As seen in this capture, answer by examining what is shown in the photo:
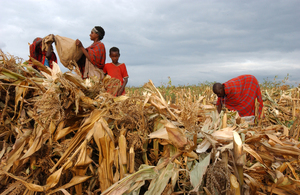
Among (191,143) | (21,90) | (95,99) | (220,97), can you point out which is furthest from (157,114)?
(220,97)

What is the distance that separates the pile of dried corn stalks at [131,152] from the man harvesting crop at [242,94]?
121 inches

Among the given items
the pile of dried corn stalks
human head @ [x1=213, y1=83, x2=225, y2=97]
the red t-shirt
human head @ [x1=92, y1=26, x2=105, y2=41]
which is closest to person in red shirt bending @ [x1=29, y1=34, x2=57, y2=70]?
human head @ [x1=92, y1=26, x2=105, y2=41]

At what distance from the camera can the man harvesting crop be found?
424cm

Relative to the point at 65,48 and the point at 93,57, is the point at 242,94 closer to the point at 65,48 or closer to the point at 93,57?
the point at 93,57

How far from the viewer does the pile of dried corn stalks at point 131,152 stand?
1.04 meters

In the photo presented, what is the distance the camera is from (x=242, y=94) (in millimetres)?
4340

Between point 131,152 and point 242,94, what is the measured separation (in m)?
3.91

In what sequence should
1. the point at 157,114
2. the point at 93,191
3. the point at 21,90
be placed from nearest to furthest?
the point at 93,191
the point at 157,114
the point at 21,90

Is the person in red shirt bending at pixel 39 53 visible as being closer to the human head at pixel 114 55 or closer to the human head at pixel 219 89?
the human head at pixel 114 55

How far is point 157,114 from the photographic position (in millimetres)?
1359

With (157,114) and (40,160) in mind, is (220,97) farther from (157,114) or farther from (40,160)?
(40,160)

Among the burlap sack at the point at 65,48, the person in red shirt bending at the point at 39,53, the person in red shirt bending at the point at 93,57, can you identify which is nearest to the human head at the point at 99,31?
the person in red shirt bending at the point at 93,57

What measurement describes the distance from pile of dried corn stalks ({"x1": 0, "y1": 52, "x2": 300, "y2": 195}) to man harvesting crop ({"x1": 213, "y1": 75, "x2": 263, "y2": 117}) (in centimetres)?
308

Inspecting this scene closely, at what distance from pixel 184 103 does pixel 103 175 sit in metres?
0.65
